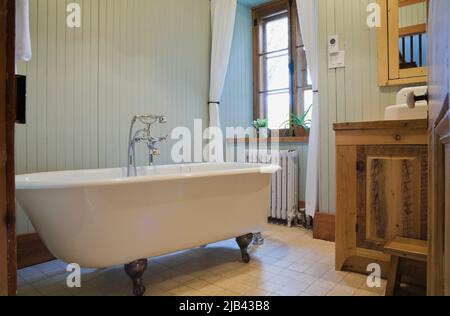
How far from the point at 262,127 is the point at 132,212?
2.14m

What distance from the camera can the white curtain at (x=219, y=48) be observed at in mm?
3035

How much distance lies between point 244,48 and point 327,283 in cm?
275

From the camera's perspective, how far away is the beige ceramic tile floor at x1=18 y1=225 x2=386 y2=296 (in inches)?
61.2

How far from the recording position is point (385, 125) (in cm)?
166

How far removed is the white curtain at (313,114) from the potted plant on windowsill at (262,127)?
2.80 feet

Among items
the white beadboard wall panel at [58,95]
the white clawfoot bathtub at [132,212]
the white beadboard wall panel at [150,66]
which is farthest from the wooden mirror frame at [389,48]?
the white beadboard wall panel at [58,95]

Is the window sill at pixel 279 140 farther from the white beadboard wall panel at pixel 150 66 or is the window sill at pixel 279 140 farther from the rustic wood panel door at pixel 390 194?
the rustic wood panel door at pixel 390 194

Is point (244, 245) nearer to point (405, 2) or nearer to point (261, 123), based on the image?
point (261, 123)

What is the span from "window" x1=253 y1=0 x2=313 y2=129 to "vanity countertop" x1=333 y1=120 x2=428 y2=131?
135cm

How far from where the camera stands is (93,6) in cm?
229

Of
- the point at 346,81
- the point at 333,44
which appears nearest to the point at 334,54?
the point at 333,44
